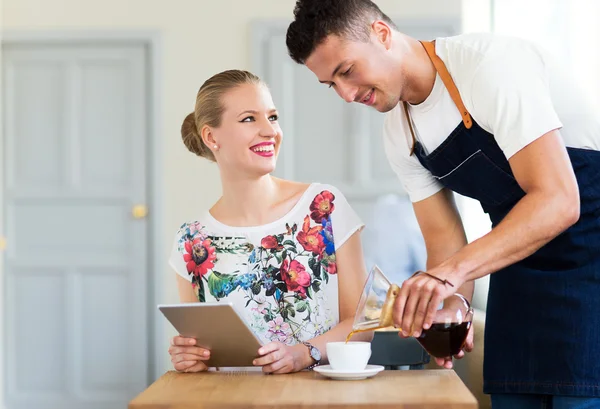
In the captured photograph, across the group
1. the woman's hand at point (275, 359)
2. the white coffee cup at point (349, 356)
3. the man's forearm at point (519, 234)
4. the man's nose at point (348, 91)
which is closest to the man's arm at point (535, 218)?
the man's forearm at point (519, 234)

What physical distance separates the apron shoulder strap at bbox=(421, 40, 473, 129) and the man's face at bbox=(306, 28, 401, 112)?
0.26ft

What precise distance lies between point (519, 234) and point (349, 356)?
423 mm

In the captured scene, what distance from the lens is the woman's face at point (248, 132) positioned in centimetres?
239

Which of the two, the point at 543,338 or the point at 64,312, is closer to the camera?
the point at 543,338

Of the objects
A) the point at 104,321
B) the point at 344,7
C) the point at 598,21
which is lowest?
the point at 104,321

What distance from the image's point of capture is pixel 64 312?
4973 mm

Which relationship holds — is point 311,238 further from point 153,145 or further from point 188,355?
point 153,145

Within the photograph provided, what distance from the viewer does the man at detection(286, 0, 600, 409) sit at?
1.51 metres

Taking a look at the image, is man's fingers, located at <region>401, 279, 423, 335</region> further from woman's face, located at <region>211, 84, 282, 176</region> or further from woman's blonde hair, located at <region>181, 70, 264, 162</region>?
woman's blonde hair, located at <region>181, 70, 264, 162</region>

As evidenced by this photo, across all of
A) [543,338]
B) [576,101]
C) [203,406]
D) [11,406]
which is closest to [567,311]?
[543,338]

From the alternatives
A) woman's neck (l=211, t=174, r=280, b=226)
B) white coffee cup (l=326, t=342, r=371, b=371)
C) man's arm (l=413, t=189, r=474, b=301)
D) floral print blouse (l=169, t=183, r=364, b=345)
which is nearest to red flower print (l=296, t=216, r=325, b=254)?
floral print blouse (l=169, t=183, r=364, b=345)

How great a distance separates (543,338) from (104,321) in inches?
144

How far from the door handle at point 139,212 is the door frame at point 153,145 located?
4 cm

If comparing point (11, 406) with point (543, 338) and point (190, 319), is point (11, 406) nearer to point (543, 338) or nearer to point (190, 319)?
point (190, 319)
